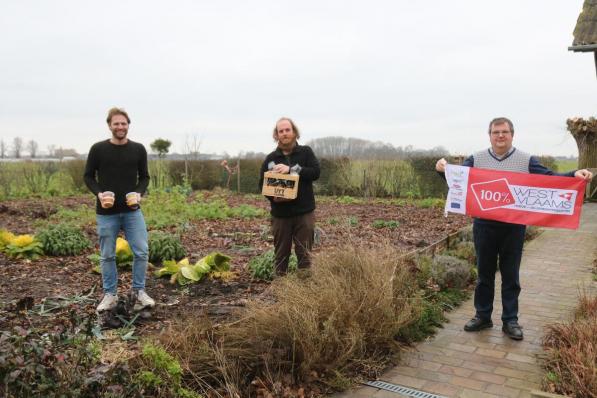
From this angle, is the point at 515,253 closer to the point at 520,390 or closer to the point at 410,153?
the point at 520,390

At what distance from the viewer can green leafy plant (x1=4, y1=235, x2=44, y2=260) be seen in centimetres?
746

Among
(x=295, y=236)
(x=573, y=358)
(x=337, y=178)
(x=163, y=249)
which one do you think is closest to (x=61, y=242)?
(x=163, y=249)

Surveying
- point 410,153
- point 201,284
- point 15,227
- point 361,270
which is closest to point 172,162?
point 410,153

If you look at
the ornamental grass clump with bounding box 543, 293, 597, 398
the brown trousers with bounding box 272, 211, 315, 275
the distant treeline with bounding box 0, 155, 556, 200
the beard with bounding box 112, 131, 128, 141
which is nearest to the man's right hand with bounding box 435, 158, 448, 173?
the brown trousers with bounding box 272, 211, 315, 275

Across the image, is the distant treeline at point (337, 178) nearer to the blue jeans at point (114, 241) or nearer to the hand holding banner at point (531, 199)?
the blue jeans at point (114, 241)

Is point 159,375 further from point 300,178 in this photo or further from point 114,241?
point 300,178

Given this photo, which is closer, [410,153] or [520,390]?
[520,390]

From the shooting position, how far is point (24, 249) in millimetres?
7465

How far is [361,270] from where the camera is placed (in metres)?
4.82

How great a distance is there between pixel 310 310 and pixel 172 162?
71.6 feet

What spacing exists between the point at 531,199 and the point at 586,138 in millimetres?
13853

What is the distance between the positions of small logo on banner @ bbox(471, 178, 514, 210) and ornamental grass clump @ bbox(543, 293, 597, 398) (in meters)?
1.17

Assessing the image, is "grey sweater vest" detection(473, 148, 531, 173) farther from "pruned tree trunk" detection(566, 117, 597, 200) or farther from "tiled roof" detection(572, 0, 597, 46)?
"pruned tree trunk" detection(566, 117, 597, 200)

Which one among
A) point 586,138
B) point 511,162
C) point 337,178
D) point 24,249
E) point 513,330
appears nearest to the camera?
point 513,330
